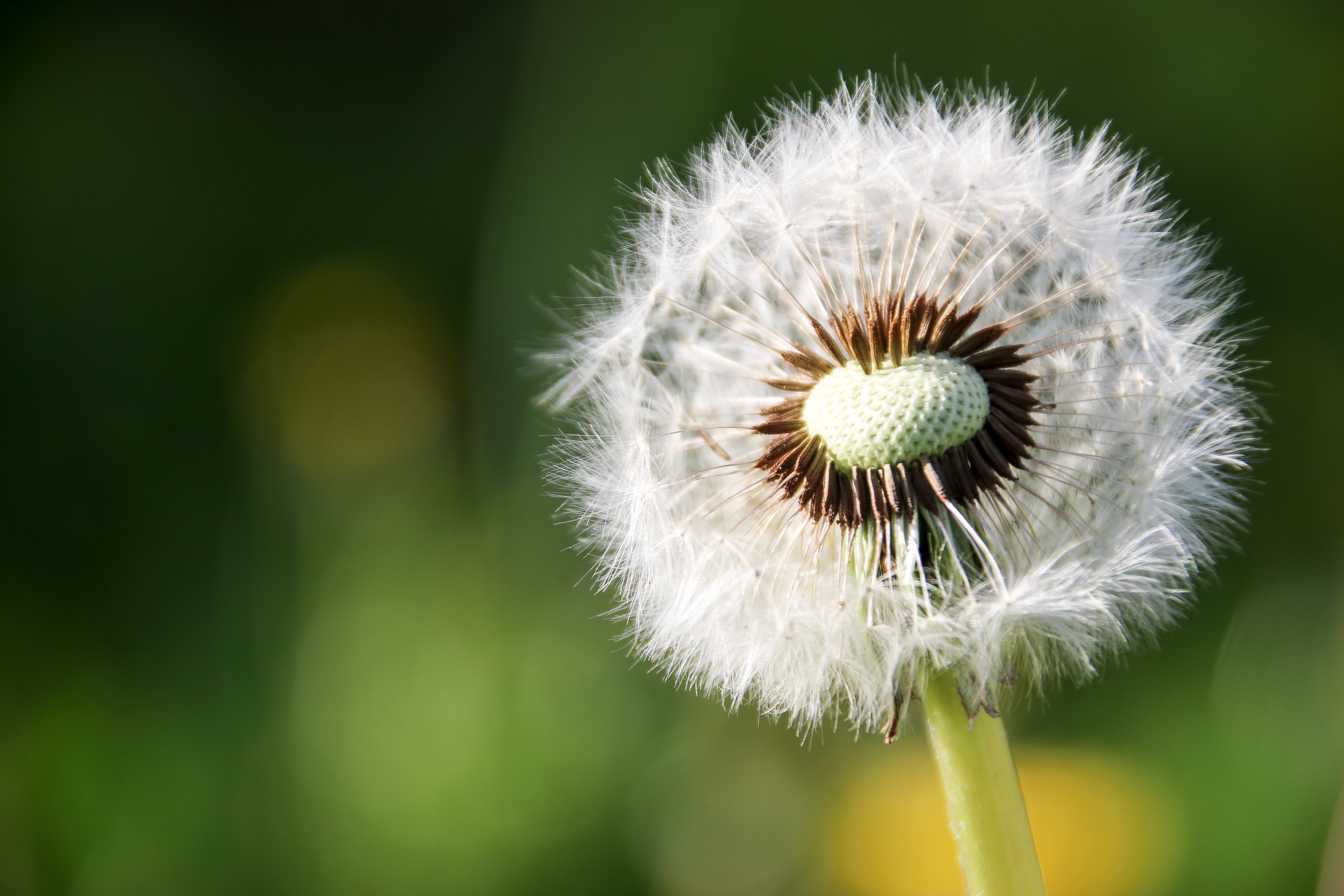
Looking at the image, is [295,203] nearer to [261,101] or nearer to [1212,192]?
[261,101]

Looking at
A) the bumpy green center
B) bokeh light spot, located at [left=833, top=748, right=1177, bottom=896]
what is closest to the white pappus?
the bumpy green center

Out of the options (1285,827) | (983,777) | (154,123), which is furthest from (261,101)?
(1285,827)

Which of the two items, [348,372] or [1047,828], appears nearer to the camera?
[1047,828]

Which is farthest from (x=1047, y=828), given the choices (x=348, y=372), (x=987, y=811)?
(x=348, y=372)

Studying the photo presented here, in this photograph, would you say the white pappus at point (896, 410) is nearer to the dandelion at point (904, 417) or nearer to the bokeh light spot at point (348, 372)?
the dandelion at point (904, 417)

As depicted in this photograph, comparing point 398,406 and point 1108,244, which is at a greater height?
point 398,406

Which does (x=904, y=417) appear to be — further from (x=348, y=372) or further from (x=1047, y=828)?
(x=348, y=372)
